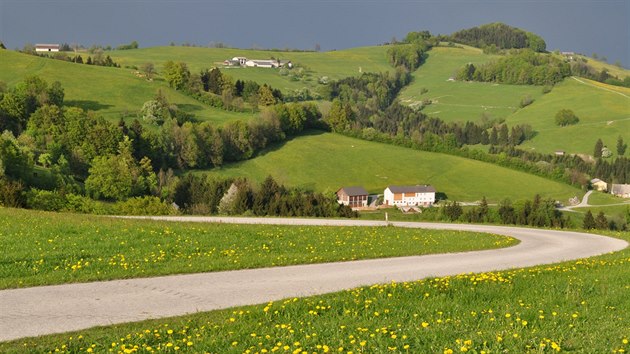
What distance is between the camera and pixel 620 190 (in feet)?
451

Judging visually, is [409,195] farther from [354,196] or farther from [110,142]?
[110,142]

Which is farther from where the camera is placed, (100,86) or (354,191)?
(100,86)

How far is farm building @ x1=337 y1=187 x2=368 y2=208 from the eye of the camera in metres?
104

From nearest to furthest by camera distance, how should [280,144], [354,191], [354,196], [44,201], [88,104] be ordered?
1. [44,201]
2. [354,196]
3. [354,191]
4. [280,144]
5. [88,104]

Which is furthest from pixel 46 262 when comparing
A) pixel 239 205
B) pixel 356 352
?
pixel 239 205

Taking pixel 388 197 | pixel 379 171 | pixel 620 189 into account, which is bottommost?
pixel 388 197

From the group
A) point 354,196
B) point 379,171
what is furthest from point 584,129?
point 354,196

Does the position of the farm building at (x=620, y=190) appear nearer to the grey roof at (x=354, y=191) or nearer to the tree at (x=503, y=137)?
the tree at (x=503, y=137)

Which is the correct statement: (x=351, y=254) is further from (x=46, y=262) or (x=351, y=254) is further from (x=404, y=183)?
(x=404, y=183)

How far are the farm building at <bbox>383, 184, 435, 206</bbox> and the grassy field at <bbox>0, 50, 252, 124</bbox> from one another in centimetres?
Result: 4031

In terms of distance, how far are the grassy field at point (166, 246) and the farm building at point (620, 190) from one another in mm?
117258

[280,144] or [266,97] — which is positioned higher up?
[266,97]

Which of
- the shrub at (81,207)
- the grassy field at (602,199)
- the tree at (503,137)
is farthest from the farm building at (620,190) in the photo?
the shrub at (81,207)

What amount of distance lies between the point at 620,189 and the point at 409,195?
6080 cm
